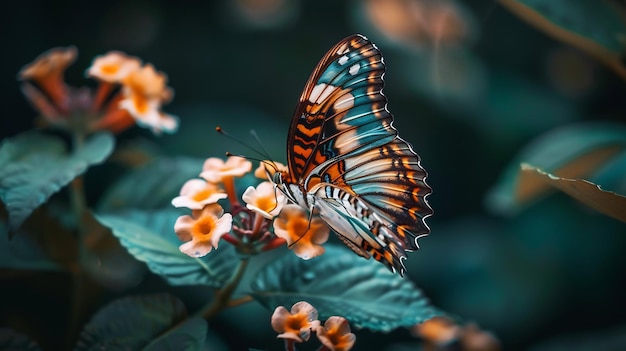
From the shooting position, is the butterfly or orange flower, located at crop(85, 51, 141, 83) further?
orange flower, located at crop(85, 51, 141, 83)

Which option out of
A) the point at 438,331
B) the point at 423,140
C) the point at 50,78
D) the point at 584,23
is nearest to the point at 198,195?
the point at 50,78

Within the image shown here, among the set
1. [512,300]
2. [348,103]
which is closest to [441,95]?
[512,300]

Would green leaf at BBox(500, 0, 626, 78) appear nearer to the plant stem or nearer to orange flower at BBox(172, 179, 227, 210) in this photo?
orange flower at BBox(172, 179, 227, 210)

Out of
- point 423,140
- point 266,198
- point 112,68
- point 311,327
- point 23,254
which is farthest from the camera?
point 423,140

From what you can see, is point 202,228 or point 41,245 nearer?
point 202,228

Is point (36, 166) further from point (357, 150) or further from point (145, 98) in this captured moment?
point (357, 150)

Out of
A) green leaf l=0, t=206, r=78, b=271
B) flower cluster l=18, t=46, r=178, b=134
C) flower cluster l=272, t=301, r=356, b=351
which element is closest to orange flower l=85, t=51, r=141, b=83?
flower cluster l=18, t=46, r=178, b=134
